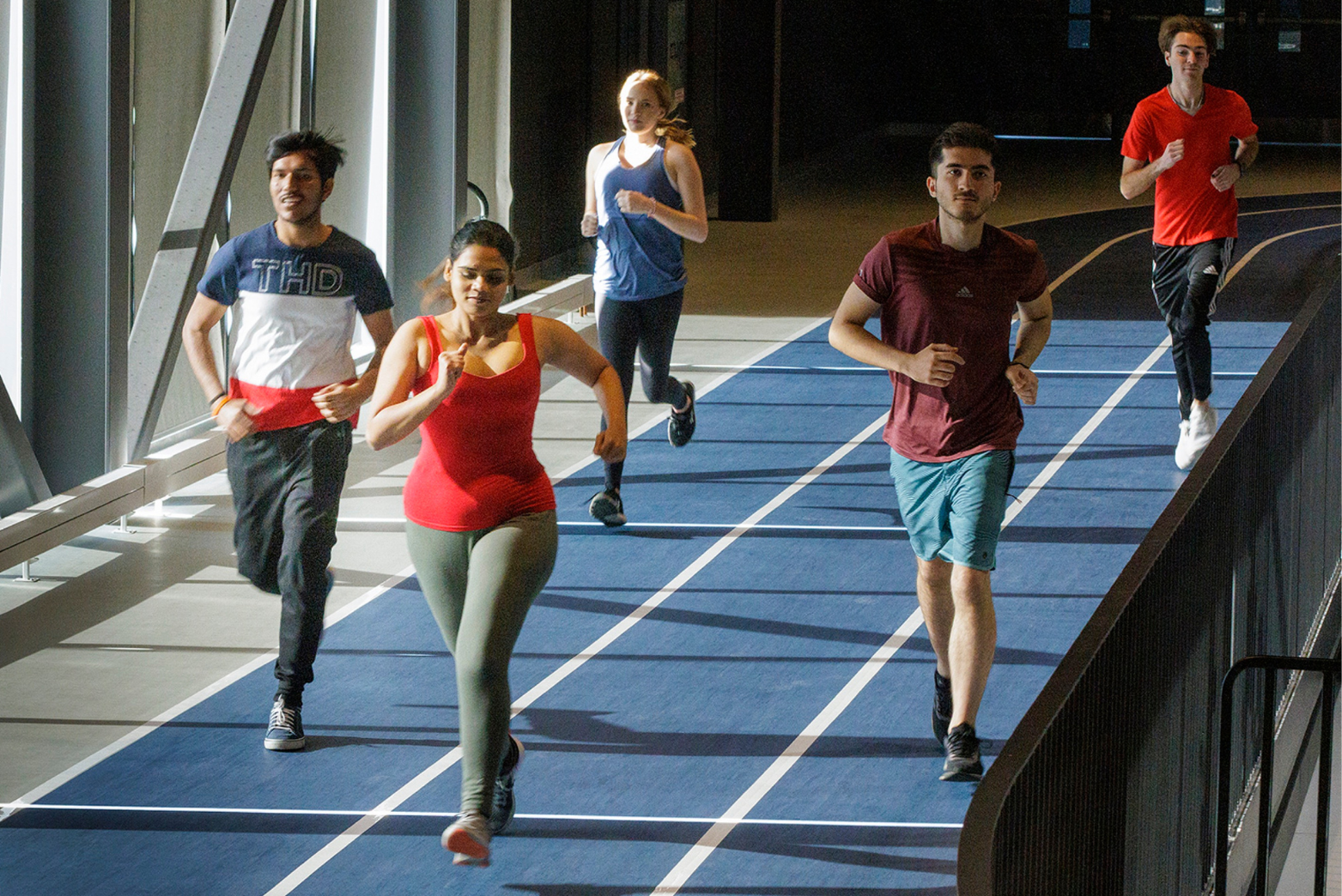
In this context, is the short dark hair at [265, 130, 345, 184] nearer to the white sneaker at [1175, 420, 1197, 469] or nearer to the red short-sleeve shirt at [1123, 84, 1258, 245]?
the red short-sleeve shirt at [1123, 84, 1258, 245]

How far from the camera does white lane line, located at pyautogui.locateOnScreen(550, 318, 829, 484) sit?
11.6 meters

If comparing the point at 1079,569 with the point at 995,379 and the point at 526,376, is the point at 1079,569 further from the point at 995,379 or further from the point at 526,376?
the point at 526,376

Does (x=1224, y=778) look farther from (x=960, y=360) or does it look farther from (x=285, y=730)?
(x=285, y=730)

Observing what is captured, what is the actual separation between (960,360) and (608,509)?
4.28 meters

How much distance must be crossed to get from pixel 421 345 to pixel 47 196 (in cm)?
481


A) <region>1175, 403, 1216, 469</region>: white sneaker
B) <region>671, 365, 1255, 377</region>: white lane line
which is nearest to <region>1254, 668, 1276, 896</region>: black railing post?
<region>1175, 403, 1216, 469</region>: white sneaker

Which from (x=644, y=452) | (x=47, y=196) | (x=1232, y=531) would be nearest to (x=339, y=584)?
(x=47, y=196)

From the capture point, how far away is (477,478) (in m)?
5.46

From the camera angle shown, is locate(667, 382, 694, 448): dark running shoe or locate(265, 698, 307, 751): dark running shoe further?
locate(667, 382, 694, 448): dark running shoe

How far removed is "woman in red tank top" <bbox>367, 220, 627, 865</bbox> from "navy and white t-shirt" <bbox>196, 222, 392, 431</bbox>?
3.40 ft

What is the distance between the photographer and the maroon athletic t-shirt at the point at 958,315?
611cm

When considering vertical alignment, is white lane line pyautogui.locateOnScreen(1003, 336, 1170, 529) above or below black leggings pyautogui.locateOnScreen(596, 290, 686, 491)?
below

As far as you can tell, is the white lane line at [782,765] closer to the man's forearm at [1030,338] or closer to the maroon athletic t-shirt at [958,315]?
the maroon athletic t-shirt at [958,315]

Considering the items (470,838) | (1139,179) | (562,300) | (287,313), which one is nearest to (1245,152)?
(1139,179)
